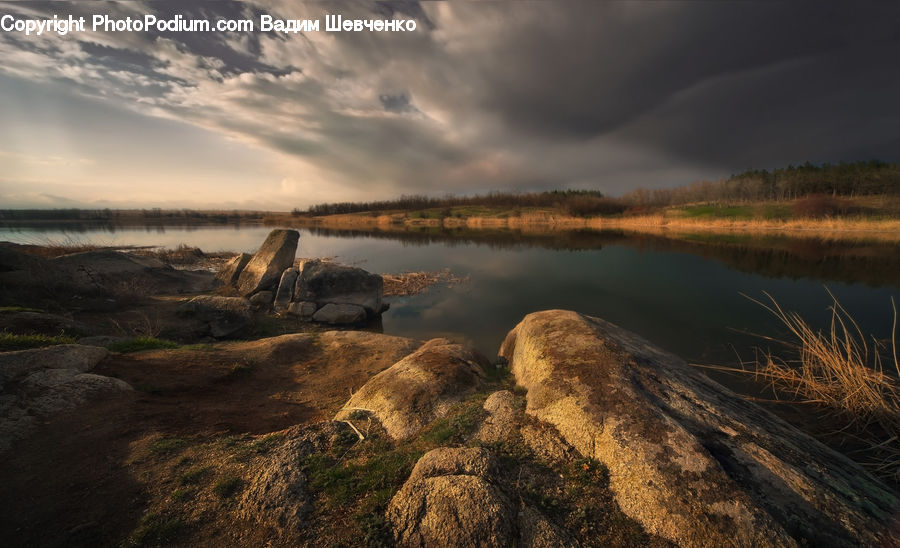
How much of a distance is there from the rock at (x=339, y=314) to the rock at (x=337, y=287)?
444mm

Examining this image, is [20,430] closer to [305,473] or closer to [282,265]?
[305,473]

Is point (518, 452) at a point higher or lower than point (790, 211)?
lower

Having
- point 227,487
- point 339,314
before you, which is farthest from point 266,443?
point 339,314

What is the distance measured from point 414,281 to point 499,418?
17.6 meters

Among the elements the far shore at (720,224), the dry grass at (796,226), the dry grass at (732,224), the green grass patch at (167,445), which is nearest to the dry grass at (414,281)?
the green grass patch at (167,445)

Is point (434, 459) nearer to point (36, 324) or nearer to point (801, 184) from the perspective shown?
point (36, 324)

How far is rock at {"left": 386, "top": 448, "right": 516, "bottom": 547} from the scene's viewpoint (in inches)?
Answer: 106

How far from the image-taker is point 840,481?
3541 millimetres

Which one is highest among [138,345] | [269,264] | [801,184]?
[801,184]

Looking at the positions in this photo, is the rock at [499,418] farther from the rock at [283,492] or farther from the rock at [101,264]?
the rock at [101,264]

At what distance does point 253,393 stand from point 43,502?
3.67 metres

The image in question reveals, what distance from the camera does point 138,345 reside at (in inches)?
324

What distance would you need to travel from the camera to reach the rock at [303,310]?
14.5 metres

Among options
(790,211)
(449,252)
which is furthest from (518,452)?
(790,211)
